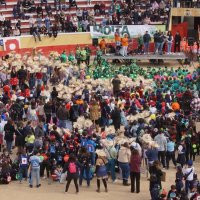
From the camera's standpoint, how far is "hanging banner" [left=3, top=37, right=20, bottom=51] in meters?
39.9

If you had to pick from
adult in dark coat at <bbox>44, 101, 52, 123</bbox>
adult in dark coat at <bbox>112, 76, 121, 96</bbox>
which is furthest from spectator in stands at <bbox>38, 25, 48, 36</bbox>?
adult in dark coat at <bbox>44, 101, 52, 123</bbox>

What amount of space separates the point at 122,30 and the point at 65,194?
21870mm

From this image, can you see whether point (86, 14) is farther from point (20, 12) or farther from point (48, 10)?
point (20, 12)

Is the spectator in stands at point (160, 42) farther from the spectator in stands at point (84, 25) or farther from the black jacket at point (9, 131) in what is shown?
the black jacket at point (9, 131)

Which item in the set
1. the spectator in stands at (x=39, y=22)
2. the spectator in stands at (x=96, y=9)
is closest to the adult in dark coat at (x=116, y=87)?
the spectator in stands at (x=39, y=22)

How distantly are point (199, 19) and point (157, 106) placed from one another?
65.7ft

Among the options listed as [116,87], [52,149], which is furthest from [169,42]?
[52,149]

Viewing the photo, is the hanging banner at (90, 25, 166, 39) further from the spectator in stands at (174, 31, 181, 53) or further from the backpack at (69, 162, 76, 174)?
the backpack at (69, 162, 76, 174)

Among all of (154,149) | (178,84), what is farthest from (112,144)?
(178,84)

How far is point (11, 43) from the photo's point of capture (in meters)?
40.2

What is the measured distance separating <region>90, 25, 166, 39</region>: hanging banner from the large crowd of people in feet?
26.1

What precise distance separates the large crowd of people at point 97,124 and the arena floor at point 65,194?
0.68 ft

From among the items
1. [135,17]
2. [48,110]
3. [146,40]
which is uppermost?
[135,17]

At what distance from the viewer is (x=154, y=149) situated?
22.5 m
